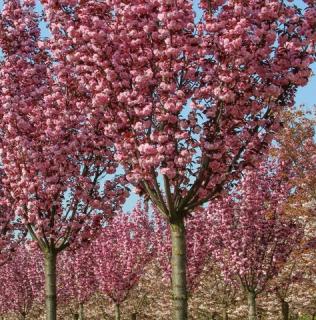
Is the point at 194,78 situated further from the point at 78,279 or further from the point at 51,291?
the point at 78,279

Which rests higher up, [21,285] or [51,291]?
[21,285]

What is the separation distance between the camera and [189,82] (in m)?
11.0

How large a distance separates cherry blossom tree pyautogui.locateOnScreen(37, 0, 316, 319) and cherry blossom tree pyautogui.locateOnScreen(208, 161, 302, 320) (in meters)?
12.1

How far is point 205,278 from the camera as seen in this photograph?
121 ft

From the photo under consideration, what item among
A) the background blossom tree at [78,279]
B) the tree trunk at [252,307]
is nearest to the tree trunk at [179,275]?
the tree trunk at [252,307]

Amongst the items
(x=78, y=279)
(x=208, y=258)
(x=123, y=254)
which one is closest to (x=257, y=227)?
(x=208, y=258)

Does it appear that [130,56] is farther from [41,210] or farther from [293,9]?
[41,210]

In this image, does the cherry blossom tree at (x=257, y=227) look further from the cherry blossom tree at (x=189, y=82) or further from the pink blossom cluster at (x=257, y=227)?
the cherry blossom tree at (x=189, y=82)

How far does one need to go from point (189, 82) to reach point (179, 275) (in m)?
3.72

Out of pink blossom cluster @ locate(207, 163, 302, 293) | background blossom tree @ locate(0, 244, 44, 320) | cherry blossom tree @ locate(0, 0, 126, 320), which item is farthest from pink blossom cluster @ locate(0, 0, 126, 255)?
background blossom tree @ locate(0, 244, 44, 320)

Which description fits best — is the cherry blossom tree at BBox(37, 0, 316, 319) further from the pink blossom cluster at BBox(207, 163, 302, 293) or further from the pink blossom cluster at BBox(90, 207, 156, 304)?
the pink blossom cluster at BBox(90, 207, 156, 304)

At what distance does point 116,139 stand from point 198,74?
2.09m

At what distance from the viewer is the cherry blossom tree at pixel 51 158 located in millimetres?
14039

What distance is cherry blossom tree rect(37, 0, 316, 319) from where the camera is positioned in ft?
33.8
